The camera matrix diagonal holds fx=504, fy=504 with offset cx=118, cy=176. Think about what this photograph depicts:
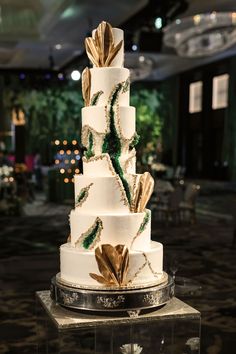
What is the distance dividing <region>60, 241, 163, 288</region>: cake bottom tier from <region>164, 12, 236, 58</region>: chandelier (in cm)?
558

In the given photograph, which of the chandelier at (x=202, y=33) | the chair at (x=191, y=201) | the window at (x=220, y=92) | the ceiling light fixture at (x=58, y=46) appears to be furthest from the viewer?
the window at (x=220, y=92)

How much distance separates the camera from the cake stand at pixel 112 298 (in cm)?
211

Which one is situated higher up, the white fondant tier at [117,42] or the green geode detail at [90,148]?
the white fondant tier at [117,42]

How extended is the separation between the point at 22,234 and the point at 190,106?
32.9 feet

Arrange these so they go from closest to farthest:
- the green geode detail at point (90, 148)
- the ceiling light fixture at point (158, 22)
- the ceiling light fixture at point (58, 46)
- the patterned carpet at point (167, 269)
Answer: the green geode detail at point (90, 148), the patterned carpet at point (167, 269), the ceiling light fixture at point (158, 22), the ceiling light fixture at point (58, 46)

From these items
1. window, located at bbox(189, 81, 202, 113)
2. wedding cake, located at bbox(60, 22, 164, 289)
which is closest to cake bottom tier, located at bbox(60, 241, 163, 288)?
wedding cake, located at bbox(60, 22, 164, 289)

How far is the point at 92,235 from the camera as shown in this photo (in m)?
2.22

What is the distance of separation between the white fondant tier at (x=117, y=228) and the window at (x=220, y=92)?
12789 millimetres

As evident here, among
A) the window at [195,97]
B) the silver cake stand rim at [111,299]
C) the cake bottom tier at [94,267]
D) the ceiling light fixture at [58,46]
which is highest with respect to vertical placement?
the ceiling light fixture at [58,46]

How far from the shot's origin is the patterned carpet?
147 inches

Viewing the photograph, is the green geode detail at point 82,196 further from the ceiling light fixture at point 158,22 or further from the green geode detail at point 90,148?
the ceiling light fixture at point 158,22

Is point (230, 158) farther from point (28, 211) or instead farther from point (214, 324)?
point (214, 324)

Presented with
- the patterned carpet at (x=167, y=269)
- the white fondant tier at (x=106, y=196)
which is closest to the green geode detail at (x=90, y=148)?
the white fondant tier at (x=106, y=196)

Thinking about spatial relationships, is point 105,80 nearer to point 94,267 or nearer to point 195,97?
point 94,267
